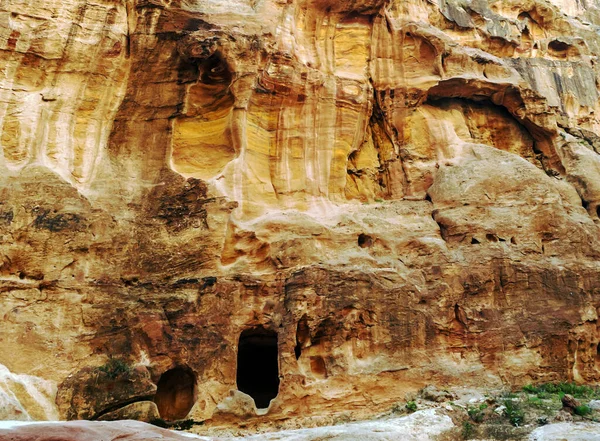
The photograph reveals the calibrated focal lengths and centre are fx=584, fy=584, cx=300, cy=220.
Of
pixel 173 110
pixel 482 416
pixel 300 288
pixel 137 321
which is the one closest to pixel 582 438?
pixel 482 416

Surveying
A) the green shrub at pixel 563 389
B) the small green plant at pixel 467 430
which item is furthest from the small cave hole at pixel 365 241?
the small green plant at pixel 467 430

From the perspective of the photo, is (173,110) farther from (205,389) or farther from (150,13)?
(205,389)

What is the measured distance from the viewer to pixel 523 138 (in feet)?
61.8

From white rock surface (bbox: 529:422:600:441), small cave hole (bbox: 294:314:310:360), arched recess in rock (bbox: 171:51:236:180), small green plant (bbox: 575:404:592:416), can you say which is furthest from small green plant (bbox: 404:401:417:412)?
arched recess in rock (bbox: 171:51:236:180)

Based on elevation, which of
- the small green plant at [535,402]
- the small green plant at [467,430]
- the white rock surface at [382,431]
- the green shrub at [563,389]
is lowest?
the small green plant at [467,430]

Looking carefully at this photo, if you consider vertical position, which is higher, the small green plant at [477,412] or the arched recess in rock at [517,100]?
the arched recess in rock at [517,100]

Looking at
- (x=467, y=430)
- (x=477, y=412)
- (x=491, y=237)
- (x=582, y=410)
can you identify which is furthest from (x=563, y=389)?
(x=491, y=237)

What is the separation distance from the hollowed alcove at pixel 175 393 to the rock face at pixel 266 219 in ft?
0.16

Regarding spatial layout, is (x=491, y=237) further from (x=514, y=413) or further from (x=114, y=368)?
(x=114, y=368)

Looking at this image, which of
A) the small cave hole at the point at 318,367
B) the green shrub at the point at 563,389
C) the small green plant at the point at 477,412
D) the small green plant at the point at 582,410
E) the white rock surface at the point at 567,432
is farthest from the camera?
the small cave hole at the point at 318,367

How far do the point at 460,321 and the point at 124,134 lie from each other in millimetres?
9497

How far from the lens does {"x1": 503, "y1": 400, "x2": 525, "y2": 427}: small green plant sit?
35.7 ft

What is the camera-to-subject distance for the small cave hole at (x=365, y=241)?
14.8 meters

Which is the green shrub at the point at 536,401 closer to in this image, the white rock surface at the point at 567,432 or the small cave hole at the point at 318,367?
the white rock surface at the point at 567,432
